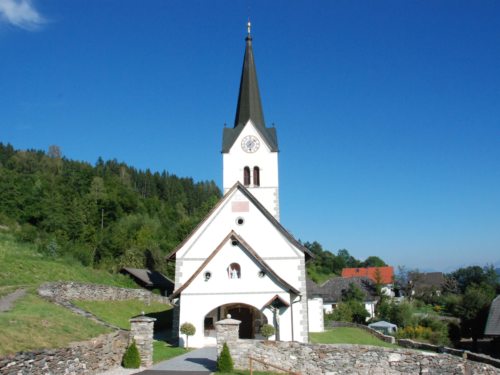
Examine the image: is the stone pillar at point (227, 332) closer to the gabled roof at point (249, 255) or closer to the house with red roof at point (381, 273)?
the gabled roof at point (249, 255)

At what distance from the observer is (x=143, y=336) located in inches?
646

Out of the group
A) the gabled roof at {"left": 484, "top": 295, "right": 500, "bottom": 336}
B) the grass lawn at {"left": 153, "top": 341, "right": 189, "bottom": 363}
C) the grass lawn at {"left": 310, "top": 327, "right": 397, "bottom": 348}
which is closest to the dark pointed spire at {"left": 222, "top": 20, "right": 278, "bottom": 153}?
the grass lawn at {"left": 310, "top": 327, "right": 397, "bottom": 348}

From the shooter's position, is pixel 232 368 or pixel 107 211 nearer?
pixel 232 368

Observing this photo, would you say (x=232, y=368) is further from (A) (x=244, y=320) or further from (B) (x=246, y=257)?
(A) (x=244, y=320)

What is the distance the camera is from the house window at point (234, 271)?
23797mm

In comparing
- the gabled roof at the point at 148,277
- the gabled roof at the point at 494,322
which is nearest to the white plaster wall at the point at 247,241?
the gabled roof at the point at 494,322

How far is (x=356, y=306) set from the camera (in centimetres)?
5134

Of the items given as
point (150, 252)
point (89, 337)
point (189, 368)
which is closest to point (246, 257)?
point (189, 368)

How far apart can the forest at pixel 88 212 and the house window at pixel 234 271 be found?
2545cm

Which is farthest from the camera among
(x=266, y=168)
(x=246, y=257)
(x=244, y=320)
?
(x=266, y=168)

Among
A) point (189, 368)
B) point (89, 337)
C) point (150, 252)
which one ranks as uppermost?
point (150, 252)

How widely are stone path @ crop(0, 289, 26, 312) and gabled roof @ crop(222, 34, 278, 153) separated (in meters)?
15.7

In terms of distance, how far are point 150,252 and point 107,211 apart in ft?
87.3

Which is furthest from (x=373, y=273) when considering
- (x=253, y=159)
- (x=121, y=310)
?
(x=121, y=310)
